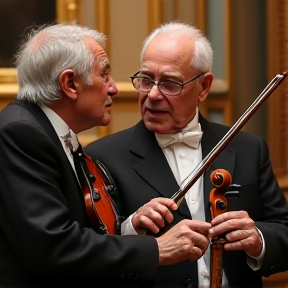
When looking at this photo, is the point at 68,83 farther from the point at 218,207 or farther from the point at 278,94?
the point at 278,94

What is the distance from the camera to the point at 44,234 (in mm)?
2334

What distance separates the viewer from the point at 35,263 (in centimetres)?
236

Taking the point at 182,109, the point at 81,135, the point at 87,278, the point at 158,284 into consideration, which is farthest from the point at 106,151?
the point at 81,135

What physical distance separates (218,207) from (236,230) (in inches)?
3.8

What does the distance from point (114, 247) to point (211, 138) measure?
81 cm

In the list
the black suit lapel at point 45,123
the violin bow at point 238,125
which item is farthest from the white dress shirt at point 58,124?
the violin bow at point 238,125

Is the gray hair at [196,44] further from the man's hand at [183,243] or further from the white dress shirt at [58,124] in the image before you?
the man's hand at [183,243]

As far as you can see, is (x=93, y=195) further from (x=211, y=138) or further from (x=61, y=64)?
(x=211, y=138)

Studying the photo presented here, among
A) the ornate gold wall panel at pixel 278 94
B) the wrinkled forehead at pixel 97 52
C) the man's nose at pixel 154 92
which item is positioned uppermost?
the wrinkled forehead at pixel 97 52

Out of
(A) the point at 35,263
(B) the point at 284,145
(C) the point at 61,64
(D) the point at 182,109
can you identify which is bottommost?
(B) the point at 284,145

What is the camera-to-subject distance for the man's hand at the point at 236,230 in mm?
2604

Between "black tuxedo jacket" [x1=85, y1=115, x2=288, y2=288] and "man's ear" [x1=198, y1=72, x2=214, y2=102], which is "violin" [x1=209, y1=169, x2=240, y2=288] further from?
"man's ear" [x1=198, y1=72, x2=214, y2=102]

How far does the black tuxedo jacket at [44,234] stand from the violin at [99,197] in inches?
3.7

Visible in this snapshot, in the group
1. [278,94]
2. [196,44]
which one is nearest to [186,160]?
[196,44]
